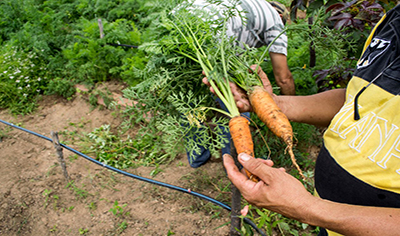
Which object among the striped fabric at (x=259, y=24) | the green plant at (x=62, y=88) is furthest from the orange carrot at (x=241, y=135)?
the green plant at (x=62, y=88)

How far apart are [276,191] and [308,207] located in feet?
0.40

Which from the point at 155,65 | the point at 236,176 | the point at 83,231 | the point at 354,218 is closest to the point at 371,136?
the point at 354,218

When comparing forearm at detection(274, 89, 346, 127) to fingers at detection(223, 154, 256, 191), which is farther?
forearm at detection(274, 89, 346, 127)

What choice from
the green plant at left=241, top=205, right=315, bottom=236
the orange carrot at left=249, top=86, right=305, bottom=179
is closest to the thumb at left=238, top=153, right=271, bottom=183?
the orange carrot at left=249, top=86, right=305, bottom=179

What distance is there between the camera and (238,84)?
1.58 meters

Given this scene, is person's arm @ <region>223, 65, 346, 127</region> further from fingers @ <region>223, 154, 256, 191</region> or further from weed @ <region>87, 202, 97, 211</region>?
weed @ <region>87, 202, 97, 211</region>

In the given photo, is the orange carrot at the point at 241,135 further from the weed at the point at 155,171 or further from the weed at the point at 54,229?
the weed at the point at 54,229

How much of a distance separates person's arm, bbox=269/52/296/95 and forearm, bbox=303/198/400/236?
59.6 inches

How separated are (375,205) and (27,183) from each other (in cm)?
303

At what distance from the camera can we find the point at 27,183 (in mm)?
2795

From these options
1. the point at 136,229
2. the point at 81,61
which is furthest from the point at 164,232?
the point at 81,61

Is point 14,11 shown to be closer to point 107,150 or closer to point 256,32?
point 107,150

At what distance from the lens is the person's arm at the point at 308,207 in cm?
89

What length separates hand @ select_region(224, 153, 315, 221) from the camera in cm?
101
